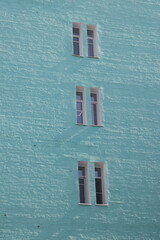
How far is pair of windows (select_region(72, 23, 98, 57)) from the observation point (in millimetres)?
31672

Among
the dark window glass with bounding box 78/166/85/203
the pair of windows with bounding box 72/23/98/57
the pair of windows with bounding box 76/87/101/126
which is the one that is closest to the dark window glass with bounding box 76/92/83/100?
the pair of windows with bounding box 76/87/101/126

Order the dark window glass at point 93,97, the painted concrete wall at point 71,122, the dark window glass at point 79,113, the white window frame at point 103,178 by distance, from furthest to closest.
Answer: the dark window glass at point 93,97 < the dark window glass at point 79,113 < the white window frame at point 103,178 < the painted concrete wall at point 71,122

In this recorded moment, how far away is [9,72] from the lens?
29.6 metres

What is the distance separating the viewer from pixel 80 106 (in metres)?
30.7

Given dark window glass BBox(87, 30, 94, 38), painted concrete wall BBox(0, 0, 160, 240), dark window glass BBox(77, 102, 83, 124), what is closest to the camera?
painted concrete wall BBox(0, 0, 160, 240)

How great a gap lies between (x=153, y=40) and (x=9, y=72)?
820 centimetres

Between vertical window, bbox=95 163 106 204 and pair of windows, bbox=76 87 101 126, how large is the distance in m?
2.16

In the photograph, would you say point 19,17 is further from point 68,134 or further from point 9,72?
point 68,134

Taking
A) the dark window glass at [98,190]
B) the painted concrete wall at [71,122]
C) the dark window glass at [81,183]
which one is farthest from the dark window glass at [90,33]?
the dark window glass at [98,190]

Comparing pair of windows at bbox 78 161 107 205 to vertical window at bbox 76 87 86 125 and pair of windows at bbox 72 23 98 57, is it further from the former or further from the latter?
pair of windows at bbox 72 23 98 57

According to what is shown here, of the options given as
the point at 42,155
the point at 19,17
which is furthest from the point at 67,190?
the point at 19,17

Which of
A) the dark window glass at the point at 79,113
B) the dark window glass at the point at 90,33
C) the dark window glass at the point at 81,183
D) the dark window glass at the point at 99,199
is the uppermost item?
the dark window glass at the point at 90,33

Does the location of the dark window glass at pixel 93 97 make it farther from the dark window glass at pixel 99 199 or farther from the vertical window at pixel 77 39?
the dark window glass at pixel 99 199

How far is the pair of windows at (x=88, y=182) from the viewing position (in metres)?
28.8
